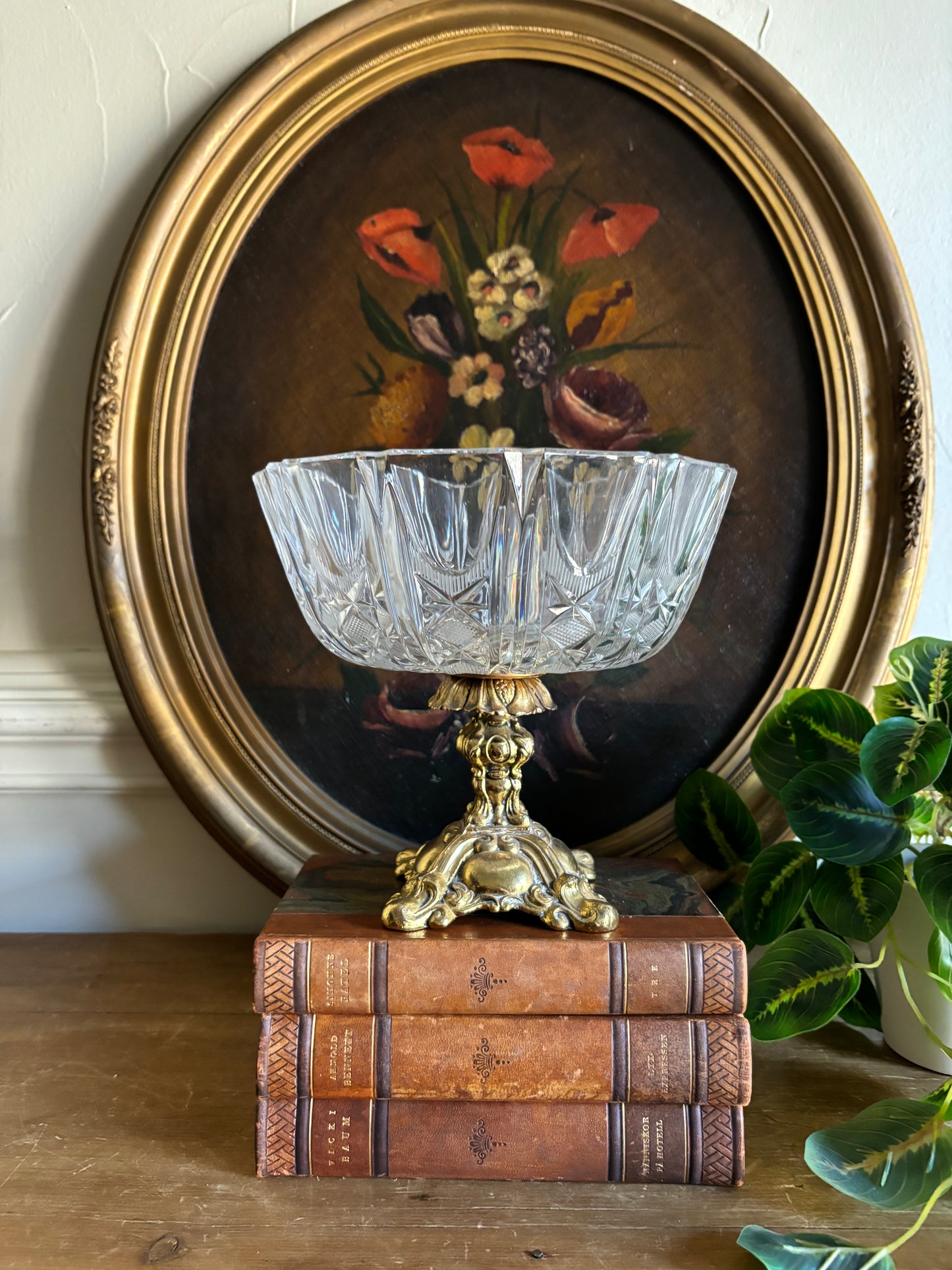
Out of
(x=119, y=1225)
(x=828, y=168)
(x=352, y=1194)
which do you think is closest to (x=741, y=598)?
(x=828, y=168)

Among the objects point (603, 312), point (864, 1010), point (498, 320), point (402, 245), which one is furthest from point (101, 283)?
point (864, 1010)

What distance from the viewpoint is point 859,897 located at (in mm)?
760

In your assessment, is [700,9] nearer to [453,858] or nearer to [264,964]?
[453,858]

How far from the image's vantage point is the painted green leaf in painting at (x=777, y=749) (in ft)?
2.78

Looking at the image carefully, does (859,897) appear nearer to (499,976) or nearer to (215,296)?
(499,976)

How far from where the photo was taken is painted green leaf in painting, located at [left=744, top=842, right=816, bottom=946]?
0.82 m

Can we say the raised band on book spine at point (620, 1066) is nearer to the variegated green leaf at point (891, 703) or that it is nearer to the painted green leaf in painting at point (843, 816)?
the painted green leaf in painting at point (843, 816)

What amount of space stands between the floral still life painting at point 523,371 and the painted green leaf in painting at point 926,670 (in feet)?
0.73

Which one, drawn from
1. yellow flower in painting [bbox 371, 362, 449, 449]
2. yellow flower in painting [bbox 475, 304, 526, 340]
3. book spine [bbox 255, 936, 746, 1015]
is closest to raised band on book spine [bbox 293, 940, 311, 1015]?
book spine [bbox 255, 936, 746, 1015]

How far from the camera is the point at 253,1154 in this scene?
0.70 m

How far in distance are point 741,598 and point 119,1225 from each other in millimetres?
767

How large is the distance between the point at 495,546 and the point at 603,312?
0.45 metres

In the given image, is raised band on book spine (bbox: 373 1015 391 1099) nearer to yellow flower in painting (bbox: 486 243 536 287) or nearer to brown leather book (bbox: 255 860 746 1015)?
brown leather book (bbox: 255 860 746 1015)

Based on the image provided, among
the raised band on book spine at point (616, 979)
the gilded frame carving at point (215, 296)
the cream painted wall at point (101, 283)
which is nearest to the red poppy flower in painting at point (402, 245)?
the gilded frame carving at point (215, 296)
